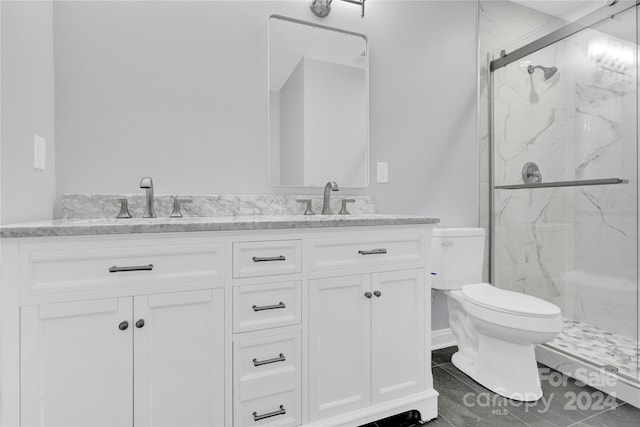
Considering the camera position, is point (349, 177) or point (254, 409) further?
point (349, 177)

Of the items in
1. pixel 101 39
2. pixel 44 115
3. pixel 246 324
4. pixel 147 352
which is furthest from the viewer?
pixel 101 39

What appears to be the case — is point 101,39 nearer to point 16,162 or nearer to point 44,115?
point 44,115

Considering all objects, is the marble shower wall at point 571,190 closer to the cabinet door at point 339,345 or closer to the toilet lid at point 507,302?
the toilet lid at point 507,302

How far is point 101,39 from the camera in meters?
1.44

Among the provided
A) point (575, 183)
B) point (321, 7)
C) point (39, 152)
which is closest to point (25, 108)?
point (39, 152)

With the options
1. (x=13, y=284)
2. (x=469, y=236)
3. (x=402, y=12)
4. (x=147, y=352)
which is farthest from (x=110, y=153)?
(x=469, y=236)

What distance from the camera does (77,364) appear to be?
96 cm

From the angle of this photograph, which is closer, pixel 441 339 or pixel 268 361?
pixel 268 361

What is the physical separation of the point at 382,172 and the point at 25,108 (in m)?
1.68

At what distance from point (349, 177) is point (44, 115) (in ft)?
4.72

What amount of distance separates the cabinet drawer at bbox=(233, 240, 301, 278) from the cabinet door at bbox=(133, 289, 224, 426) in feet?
0.39

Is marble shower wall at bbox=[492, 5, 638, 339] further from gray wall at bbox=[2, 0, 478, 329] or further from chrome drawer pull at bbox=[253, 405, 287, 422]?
chrome drawer pull at bbox=[253, 405, 287, 422]

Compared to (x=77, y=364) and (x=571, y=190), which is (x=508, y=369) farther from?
(x=77, y=364)

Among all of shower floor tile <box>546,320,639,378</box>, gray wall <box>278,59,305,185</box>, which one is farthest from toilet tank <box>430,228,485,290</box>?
gray wall <box>278,59,305,185</box>
